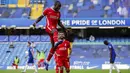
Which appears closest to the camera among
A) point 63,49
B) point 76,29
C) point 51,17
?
point 51,17

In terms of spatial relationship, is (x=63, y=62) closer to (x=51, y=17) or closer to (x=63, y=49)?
(x=63, y=49)

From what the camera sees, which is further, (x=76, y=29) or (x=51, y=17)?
(x=76, y=29)

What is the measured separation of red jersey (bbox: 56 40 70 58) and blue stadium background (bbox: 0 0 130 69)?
24748mm

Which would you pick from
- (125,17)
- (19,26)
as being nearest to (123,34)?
(125,17)

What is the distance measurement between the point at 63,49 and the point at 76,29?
27553 mm

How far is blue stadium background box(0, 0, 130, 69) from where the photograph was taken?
133ft

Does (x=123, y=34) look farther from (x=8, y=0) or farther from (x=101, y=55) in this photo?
(x=8, y=0)

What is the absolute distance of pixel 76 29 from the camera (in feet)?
137

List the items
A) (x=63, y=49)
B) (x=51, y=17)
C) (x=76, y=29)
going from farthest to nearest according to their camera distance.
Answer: (x=76, y=29), (x=63, y=49), (x=51, y=17)

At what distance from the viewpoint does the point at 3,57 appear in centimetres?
4031

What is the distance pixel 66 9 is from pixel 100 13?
3.72 meters

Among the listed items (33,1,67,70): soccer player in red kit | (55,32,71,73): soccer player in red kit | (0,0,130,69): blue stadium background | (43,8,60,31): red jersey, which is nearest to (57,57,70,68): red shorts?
(55,32,71,73): soccer player in red kit

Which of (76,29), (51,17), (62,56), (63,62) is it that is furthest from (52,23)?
(76,29)

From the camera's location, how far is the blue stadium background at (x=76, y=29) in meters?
40.4
